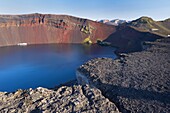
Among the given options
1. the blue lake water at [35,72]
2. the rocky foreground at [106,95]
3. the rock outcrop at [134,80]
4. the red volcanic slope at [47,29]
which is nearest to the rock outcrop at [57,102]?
the rocky foreground at [106,95]

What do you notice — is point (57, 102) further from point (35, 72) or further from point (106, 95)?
point (35, 72)

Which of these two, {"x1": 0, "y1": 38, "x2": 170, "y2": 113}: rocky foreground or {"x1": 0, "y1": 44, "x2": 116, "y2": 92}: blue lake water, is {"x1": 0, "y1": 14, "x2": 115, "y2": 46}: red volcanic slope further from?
{"x1": 0, "y1": 38, "x2": 170, "y2": 113}: rocky foreground

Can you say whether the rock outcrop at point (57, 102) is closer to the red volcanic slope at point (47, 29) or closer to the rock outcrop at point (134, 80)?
the rock outcrop at point (134, 80)

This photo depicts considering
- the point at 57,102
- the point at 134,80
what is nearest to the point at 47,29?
the point at 134,80

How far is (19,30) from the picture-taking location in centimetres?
5228

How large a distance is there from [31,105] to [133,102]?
16.0 feet

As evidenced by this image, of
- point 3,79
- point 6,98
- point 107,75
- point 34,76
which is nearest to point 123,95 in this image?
point 107,75

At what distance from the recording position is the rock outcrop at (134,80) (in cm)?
929

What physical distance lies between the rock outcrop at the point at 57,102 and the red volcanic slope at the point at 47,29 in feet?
139

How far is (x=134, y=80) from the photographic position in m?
12.4

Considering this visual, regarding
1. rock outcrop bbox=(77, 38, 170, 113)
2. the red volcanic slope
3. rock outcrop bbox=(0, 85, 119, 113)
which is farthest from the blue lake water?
the red volcanic slope

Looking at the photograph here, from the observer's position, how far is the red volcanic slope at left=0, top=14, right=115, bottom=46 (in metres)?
51.2

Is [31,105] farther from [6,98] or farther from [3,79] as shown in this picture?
[3,79]

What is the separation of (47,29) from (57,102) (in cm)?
4674
